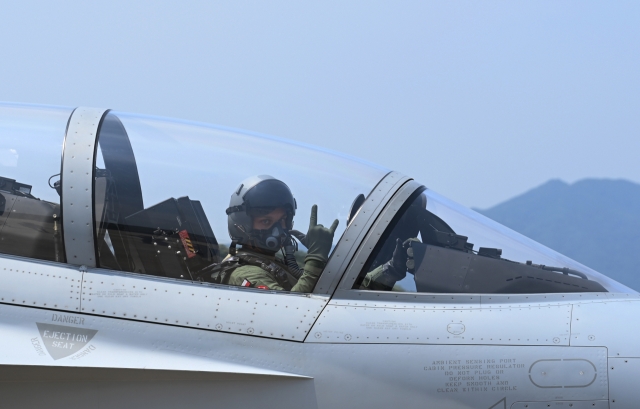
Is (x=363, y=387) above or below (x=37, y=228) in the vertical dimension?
below

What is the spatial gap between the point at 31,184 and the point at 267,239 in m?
1.03

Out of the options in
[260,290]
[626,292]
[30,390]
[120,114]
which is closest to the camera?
[30,390]

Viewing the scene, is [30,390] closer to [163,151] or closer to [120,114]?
[163,151]

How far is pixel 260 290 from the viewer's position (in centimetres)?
255

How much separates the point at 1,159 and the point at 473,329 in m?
2.10

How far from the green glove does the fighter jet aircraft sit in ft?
0.12

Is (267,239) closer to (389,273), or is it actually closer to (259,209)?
(259,209)

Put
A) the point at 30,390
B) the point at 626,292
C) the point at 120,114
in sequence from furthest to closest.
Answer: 1. the point at 120,114
2. the point at 626,292
3. the point at 30,390

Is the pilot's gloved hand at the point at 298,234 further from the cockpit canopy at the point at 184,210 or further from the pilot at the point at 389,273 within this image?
the pilot at the point at 389,273

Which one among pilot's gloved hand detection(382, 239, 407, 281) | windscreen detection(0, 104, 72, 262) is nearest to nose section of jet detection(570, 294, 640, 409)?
pilot's gloved hand detection(382, 239, 407, 281)

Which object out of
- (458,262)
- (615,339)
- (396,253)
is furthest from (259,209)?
(615,339)

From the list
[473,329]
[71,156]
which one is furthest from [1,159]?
[473,329]

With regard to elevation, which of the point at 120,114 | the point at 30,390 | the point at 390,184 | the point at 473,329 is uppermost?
the point at 120,114

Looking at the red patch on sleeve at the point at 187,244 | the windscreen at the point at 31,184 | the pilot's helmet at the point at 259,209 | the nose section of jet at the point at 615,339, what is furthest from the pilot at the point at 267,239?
the nose section of jet at the point at 615,339
